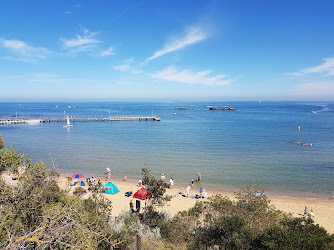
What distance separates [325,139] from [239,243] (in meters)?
45.0

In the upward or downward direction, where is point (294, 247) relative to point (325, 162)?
upward

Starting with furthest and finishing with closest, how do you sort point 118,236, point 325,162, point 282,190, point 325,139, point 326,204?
point 325,139 < point 325,162 < point 282,190 < point 326,204 < point 118,236

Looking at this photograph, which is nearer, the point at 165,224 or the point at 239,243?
the point at 239,243

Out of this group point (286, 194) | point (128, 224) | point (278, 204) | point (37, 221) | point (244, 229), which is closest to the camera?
point (37, 221)

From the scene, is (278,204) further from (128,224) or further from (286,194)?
(128,224)

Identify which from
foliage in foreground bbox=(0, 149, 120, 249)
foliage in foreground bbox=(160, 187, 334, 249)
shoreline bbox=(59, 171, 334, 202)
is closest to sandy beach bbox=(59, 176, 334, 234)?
shoreline bbox=(59, 171, 334, 202)

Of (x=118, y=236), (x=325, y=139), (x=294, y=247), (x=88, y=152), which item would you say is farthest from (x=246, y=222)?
(x=325, y=139)

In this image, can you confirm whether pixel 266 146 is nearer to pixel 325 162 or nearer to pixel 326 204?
pixel 325 162

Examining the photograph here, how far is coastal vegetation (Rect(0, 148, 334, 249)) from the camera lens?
4.76m

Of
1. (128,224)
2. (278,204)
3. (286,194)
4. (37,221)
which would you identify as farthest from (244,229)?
(286,194)

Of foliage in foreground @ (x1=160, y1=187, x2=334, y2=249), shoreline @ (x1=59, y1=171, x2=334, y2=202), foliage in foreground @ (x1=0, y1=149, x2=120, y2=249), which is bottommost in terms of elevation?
shoreline @ (x1=59, y1=171, x2=334, y2=202)

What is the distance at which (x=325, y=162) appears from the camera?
27.3m

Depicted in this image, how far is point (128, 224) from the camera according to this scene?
11164 millimetres

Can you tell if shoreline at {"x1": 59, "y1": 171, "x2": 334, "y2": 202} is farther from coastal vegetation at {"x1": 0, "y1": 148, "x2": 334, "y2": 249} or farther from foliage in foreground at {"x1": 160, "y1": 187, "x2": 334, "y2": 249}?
foliage in foreground at {"x1": 160, "y1": 187, "x2": 334, "y2": 249}
